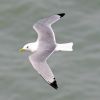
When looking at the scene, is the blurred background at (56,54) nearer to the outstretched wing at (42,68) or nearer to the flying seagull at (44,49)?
the flying seagull at (44,49)

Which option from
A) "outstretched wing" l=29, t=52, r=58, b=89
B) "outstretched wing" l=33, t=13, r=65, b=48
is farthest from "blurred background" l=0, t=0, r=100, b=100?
"outstretched wing" l=29, t=52, r=58, b=89

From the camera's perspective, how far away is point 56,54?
10.7m

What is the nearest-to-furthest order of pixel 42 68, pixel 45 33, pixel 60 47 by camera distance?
pixel 42 68 → pixel 60 47 → pixel 45 33

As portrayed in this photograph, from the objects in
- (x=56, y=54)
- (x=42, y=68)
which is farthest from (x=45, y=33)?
(x=42, y=68)

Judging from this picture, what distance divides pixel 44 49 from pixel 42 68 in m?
0.59

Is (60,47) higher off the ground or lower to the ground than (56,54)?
higher

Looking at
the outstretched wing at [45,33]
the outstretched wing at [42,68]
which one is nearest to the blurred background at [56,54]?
the outstretched wing at [45,33]

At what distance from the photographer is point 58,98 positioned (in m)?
9.70

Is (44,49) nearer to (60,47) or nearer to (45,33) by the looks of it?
(60,47)

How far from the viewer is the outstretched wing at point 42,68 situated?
8.19 metres

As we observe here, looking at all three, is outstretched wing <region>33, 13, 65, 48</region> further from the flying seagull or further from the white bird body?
the white bird body

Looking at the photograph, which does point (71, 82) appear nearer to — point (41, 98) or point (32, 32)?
point (41, 98)

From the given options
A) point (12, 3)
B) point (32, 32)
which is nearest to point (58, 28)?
point (32, 32)

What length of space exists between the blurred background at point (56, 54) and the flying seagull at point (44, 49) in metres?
0.79
